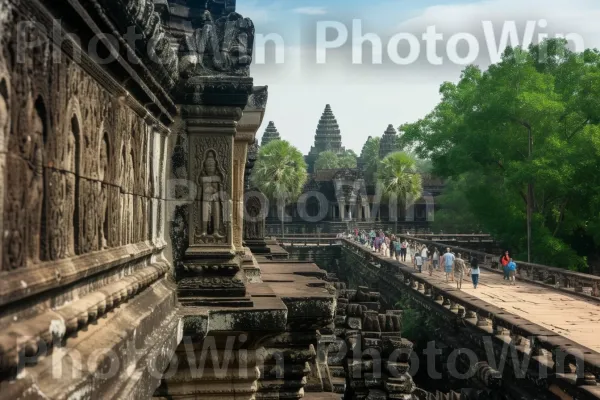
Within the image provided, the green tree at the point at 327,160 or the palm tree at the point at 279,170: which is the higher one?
the green tree at the point at 327,160

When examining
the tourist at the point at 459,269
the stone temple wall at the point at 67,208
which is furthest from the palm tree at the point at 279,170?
the stone temple wall at the point at 67,208

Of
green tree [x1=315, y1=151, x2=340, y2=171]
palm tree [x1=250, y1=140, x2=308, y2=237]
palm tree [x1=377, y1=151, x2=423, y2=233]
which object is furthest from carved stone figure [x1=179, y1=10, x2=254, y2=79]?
green tree [x1=315, y1=151, x2=340, y2=171]

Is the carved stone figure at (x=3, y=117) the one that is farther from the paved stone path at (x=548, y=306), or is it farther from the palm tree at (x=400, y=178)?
the palm tree at (x=400, y=178)

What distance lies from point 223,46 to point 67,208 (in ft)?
8.30

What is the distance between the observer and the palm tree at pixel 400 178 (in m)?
53.2

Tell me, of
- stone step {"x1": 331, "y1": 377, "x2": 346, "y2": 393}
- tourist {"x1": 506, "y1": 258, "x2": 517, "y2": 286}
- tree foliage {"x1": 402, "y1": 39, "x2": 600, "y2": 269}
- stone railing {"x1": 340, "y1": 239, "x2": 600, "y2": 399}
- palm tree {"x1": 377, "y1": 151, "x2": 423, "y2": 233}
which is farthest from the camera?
palm tree {"x1": 377, "y1": 151, "x2": 423, "y2": 233}

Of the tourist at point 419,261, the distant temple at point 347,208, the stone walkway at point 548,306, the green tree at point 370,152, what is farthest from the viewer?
the green tree at point 370,152

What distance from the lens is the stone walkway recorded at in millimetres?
14453

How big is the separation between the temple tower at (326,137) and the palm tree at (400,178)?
133 ft

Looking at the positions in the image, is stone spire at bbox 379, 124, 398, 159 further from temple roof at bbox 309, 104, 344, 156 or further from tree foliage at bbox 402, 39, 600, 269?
tree foliage at bbox 402, 39, 600, 269

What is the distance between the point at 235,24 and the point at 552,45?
28.9 m

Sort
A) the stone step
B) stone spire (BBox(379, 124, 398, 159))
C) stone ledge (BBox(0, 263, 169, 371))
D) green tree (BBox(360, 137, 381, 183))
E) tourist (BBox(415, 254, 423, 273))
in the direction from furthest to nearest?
green tree (BBox(360, 137, 381, 183)), stone spire (BBox(379, 124, 398, 159)), tourist (BBox(415, 254, 423, 273)), the stone step, stone ledge (BBox(0, 263, 169, 371))

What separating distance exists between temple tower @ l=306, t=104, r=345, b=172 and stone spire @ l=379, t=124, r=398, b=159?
612 inches

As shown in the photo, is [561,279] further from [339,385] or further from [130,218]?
[130,218]
